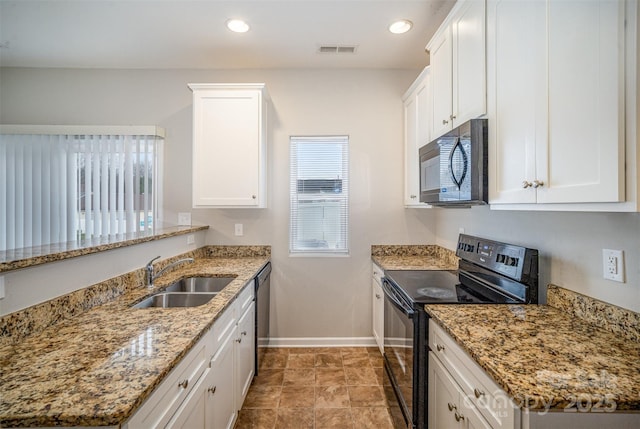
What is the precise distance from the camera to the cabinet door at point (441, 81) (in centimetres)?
183

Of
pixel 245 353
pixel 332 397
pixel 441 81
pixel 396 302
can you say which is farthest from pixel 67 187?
pixel 441 81

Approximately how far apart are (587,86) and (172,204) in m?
3.10

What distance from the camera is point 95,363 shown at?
0.91 metres

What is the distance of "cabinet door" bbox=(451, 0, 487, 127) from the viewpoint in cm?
147

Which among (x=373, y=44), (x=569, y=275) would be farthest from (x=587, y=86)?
(x=373, y=44)

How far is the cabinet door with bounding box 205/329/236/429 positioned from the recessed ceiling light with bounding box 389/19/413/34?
2.45 m

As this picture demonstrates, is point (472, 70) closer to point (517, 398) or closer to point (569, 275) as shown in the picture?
point (569, 275)

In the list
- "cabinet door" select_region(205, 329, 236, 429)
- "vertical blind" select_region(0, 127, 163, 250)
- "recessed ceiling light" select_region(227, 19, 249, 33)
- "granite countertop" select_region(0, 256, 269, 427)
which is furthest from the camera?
"vertical blind" select_region(0, 127, 163, 250)

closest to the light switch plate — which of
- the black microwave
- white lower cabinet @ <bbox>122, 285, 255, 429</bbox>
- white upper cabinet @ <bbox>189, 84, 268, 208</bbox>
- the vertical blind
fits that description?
the vertical blind

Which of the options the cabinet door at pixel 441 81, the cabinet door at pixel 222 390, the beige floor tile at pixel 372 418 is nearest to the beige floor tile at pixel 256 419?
the cabinet door at pixel 222 390

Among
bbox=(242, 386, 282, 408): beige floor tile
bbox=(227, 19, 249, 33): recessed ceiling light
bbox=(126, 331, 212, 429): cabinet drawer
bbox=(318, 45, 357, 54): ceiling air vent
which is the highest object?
bbox=(318, 45, 357, 54): ceiling air vent

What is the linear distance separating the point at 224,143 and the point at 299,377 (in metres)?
2.08

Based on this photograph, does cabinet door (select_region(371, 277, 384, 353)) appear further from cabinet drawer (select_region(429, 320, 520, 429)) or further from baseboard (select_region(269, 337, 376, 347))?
cabinet drawer (select_region(429, 320, 520, 429))

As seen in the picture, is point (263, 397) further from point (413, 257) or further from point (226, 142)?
point (226, 142)
